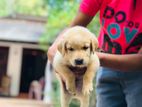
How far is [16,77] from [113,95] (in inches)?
667

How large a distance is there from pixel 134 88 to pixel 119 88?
0.33 ft

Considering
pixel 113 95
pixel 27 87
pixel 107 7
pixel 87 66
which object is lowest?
pixel 27 87

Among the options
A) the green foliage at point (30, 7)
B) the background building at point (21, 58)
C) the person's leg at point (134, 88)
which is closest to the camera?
the person's leg at point (134, 88)

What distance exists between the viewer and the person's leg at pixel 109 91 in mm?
2233

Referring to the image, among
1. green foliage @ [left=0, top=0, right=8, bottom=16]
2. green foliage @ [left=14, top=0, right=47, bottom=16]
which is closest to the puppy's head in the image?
green foliage @ [left=0, top=0, right=8, bottom=16]

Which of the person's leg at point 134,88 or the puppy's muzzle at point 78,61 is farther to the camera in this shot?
the person's leg at point 134,88

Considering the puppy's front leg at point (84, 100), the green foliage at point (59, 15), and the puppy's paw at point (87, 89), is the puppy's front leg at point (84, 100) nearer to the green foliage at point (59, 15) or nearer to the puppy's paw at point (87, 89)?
the puppy's paw at point (87, 89)

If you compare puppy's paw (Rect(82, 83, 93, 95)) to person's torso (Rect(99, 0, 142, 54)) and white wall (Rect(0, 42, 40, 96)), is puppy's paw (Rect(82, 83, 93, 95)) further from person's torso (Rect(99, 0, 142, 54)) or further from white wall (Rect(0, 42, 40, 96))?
white wall (Rect(0, 42, 40, 96))

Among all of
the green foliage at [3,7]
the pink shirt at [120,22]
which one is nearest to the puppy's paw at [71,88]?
the pink shirt at [120,22]

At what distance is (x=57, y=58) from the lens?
5.15 feet

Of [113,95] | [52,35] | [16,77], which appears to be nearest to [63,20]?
[52,35]

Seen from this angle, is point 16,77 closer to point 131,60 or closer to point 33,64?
point 33,64

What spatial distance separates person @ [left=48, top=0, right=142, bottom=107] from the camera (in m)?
1.97

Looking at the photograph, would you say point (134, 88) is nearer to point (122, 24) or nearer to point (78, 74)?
point (122, 24)
